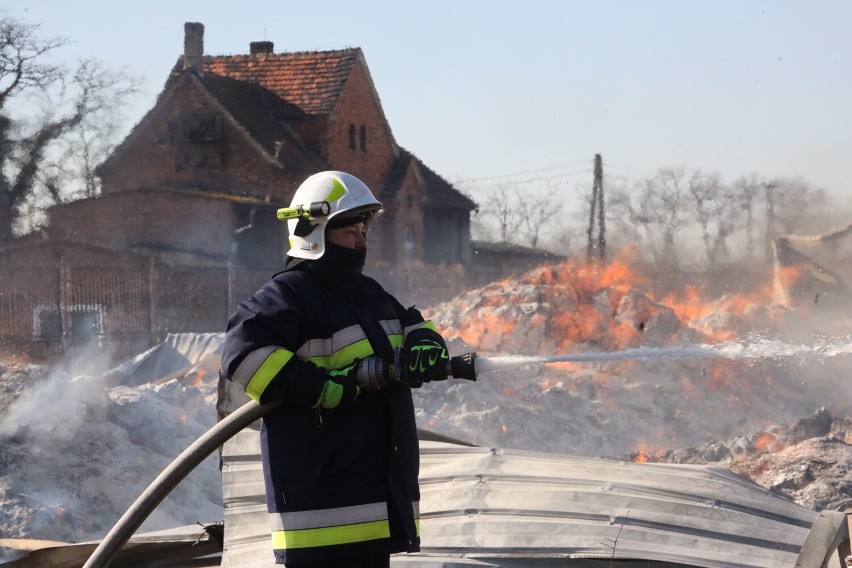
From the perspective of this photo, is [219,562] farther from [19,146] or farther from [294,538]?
[19,146]

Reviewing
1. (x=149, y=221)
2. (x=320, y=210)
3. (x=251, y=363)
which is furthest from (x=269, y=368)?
(x=149, y=221)

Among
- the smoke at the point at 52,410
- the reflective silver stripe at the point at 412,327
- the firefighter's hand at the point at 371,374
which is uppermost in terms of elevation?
the reflective silver stripe at the point at 412,327

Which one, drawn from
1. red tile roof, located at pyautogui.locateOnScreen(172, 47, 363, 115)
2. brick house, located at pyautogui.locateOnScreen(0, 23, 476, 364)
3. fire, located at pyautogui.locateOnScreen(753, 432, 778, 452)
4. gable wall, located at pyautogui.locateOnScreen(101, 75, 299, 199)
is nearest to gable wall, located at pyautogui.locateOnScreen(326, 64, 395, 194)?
brick house, located at pyautogui.locateOnScreen(0, 23, 476, 364)

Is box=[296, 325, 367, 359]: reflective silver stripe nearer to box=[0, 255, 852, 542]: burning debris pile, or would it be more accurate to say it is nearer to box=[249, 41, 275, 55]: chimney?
box=[0, 255, 852, 542]: burning debris pile

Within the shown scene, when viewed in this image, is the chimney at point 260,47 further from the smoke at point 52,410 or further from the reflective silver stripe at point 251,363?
the reflective silver stripe at point 251,363

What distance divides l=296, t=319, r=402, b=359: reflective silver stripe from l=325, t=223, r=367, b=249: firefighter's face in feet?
0.96

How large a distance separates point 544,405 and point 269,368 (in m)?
11.9

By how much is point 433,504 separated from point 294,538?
942mm

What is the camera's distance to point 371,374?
137 inches

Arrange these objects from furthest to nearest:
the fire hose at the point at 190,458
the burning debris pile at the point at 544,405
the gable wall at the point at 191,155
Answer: the gable wall at the point at 191,155 < the burning debris pile at the point at 544,405 < the fire hose at the point at 190,458

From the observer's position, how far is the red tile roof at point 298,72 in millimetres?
33938

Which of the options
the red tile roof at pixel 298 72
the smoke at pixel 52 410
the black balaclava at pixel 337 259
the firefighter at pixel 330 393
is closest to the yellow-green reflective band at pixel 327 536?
the firefighter at pixel 330 393

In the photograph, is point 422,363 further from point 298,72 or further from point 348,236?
point 298,72

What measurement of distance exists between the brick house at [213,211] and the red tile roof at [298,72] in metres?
0.05
